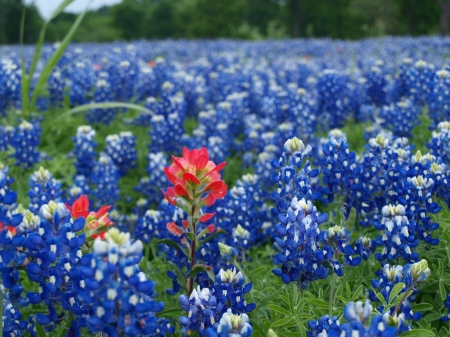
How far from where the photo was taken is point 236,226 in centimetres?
305

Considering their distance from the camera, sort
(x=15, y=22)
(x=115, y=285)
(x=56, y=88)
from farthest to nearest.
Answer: (x=15, y=22)
(x=56, y=88)
(x=115, y=285)

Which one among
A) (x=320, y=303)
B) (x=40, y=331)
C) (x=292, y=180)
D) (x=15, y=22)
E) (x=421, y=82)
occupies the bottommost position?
(x=40, y=331)

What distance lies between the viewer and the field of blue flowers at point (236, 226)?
5.99 ft

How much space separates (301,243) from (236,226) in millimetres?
993

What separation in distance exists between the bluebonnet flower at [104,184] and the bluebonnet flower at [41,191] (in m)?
0.75

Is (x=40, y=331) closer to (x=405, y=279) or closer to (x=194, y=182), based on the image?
(x=194, y=182)

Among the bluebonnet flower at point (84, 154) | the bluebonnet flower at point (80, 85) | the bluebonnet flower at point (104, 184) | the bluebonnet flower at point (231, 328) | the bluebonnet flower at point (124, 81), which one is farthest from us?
the bluebonnet flower at point (124, 81)

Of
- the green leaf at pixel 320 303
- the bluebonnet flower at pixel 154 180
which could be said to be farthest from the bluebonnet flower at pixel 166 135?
the green leaf at pixel 320 303

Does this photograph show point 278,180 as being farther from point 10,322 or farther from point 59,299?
point 10,322

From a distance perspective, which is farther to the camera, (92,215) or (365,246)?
(365,246)

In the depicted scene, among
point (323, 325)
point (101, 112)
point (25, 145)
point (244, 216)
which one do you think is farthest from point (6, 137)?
point (323, 325)

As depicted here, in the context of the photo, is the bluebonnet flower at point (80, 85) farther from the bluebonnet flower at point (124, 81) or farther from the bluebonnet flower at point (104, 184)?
the bluebonnet flower at point (104, 184)

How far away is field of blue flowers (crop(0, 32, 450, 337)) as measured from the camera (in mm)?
1826

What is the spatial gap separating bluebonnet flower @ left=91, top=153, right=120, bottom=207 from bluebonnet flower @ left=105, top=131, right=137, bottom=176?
1.54 feet
